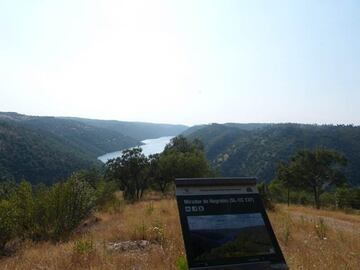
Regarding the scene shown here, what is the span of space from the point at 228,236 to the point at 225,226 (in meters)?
0.12

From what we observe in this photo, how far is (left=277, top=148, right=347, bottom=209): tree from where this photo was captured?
144ft

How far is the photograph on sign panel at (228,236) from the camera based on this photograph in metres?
3.96

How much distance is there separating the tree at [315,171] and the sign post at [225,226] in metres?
41.4

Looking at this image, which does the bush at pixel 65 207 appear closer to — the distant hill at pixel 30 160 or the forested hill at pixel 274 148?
the distant hill at pixel 30 160

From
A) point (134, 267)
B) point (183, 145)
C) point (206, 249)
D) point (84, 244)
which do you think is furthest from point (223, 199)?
point (183, 145)

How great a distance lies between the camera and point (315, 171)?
44.5 meters

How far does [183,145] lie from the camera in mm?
62469

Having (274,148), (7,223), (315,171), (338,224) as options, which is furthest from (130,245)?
(274,148)

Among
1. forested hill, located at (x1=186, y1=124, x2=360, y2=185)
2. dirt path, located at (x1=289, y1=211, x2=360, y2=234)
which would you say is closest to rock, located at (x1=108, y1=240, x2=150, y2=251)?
dirt path, located at (x1=289, y1=211, x2=360, y2=234)

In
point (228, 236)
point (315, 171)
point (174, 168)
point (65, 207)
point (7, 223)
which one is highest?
point (228, 236)

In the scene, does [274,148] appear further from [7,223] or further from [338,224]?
[7,223]

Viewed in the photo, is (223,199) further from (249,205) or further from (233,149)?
(233,149)

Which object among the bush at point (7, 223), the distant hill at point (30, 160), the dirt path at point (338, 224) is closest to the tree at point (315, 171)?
the dirt path at point (338, 224)

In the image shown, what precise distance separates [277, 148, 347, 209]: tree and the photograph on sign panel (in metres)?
41.4
